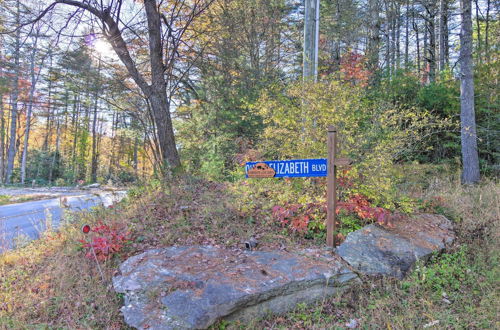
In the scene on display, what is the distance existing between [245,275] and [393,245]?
205 centimetres

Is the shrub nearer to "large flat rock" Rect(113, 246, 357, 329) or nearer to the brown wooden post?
the brown wooden post

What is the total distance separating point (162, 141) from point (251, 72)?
182 inches

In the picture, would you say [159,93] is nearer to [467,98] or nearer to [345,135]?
[345,135]

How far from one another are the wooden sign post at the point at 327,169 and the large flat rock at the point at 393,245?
34 centimetres

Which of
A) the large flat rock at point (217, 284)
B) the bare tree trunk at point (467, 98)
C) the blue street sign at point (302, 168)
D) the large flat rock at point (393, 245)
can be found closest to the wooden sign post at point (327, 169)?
the blue street sign at point (302, 168)

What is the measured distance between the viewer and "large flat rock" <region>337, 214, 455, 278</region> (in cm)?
351

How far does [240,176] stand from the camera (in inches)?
269

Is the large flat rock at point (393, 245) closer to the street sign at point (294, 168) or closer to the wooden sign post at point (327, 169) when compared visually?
the wooden sign post at point (327, 169)

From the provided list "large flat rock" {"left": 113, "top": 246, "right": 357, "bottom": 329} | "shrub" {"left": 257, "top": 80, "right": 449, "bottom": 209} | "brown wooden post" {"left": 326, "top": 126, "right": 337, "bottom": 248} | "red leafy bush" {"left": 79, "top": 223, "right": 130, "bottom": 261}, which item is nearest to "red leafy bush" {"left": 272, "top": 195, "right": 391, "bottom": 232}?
"shrub" {"left": 257, "top": 80, "right": 449, "bottom": 209}

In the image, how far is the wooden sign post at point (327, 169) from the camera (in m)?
3.80

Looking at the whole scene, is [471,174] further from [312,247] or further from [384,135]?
[312,247]

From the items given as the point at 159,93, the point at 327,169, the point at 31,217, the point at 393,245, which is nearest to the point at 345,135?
the point at 327,169

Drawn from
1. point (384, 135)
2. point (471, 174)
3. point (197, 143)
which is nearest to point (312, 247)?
point (384, 135)

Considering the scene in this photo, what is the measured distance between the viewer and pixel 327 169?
384 cm
